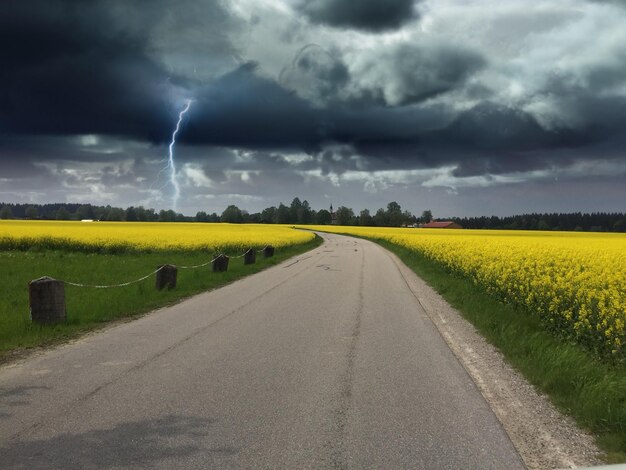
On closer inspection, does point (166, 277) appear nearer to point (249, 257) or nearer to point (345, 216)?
point (249, 257)

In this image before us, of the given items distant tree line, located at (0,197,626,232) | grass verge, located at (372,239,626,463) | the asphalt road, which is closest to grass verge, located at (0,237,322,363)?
the asphalt road

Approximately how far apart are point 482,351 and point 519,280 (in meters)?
4.70

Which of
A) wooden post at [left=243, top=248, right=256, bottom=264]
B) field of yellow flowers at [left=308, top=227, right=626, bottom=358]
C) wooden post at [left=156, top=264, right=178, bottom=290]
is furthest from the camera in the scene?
wooden post at [left=243, top=248, right=256, bottom=264]

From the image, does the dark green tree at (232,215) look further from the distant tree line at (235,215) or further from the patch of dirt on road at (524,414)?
the patch of dirt on road at (524,414)

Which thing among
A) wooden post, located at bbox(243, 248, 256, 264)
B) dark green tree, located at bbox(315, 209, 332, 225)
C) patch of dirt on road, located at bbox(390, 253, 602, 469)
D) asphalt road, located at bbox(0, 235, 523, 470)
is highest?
dark green tree, located at bbox(315, 209, 332, 225)

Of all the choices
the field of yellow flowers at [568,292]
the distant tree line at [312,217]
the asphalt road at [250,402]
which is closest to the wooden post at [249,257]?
the field of yellow flowers at [568,292]

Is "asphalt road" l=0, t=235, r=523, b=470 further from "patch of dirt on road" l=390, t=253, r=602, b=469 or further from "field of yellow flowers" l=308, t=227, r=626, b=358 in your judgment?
"field of yellow flowers" l=308, t=227, r=626, b=358

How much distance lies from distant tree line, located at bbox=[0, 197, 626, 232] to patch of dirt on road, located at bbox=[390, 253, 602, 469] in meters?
131

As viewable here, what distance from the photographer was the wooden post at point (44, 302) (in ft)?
29.8

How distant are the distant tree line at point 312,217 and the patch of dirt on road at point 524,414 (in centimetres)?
13074

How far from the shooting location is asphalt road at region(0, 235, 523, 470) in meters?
3.88

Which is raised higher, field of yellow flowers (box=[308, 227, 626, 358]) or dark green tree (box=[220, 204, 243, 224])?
dark green tree (box=[220, 204, 243, 224])

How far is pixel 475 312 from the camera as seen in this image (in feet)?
34.6

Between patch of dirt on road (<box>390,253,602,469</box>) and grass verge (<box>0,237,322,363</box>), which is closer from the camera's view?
patch of dirt on road (<box>390,253,602,469</box>)
